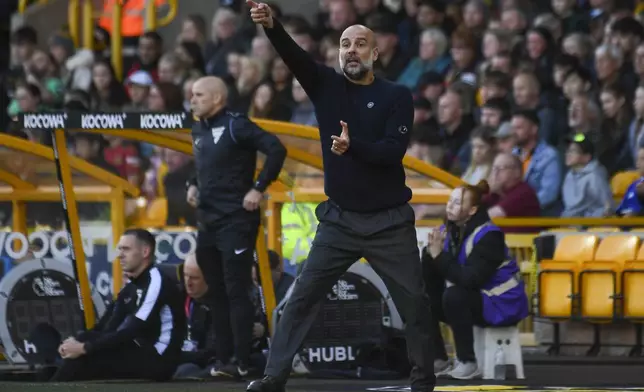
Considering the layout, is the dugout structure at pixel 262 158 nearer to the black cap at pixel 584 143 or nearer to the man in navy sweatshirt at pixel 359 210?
the black cap at pixel 584 143

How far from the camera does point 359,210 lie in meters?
10.3

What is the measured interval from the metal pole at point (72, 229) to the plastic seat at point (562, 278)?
3868mm

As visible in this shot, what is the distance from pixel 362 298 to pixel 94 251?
2.43 meters

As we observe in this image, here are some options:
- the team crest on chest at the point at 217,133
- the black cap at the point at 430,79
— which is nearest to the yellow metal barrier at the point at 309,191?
the team crest on chest at the point at 217,133

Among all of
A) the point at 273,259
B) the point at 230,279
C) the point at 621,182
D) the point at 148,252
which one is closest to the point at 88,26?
the point at 621,182

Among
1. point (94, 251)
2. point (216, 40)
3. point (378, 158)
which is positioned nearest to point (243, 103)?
point (216, 40)

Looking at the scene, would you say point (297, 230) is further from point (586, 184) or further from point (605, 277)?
point (586, 184)

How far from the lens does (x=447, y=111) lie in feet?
60.1

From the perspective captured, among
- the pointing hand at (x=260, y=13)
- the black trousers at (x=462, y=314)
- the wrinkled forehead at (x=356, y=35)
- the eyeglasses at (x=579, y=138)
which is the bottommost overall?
the black trousers at (x=462, y=314)

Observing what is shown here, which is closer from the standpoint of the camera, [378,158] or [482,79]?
[378,158]

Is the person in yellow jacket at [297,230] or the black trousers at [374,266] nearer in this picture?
the black trousers at [374,266]

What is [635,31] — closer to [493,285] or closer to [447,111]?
[447,111]

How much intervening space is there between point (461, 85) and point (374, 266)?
27.6 ft

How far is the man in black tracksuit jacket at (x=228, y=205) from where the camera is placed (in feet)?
40.5
